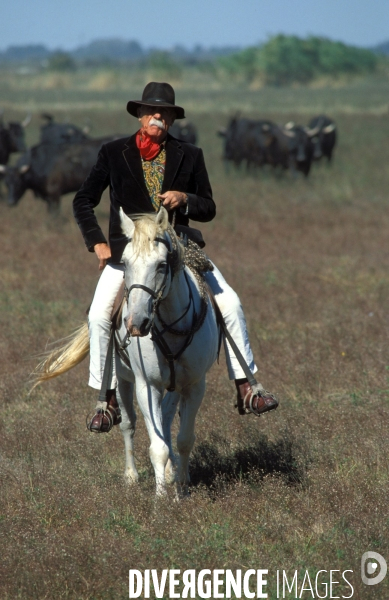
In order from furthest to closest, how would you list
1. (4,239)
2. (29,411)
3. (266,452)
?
1. (4,239)
2. (29,411)
3. (266,452)

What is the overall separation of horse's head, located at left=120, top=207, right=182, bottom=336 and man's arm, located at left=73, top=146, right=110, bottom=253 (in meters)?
0.79

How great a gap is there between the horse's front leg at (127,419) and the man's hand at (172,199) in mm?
1544

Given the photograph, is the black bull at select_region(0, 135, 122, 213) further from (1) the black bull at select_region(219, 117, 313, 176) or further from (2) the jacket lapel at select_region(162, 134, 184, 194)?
(2) the jacket lapel at select_region(162, 134, 184, 194)

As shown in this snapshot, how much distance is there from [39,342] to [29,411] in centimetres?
206

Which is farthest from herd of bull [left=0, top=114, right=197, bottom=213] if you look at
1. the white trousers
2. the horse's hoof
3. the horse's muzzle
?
the horse's muzzle

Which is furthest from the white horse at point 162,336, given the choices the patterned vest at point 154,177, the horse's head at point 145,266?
the patterned vest at point 154,177

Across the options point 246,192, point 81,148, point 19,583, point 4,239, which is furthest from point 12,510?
point 246,192

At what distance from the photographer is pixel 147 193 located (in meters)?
5.30

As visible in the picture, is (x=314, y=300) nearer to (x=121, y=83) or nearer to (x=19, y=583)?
(x=19, y=583)

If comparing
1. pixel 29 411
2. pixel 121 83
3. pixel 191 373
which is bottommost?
pixel 29 411

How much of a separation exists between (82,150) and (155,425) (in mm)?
14806

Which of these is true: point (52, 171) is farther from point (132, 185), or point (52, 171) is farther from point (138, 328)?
point (138, 328)

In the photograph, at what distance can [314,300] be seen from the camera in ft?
37.6

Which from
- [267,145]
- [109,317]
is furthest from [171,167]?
[267,145]
